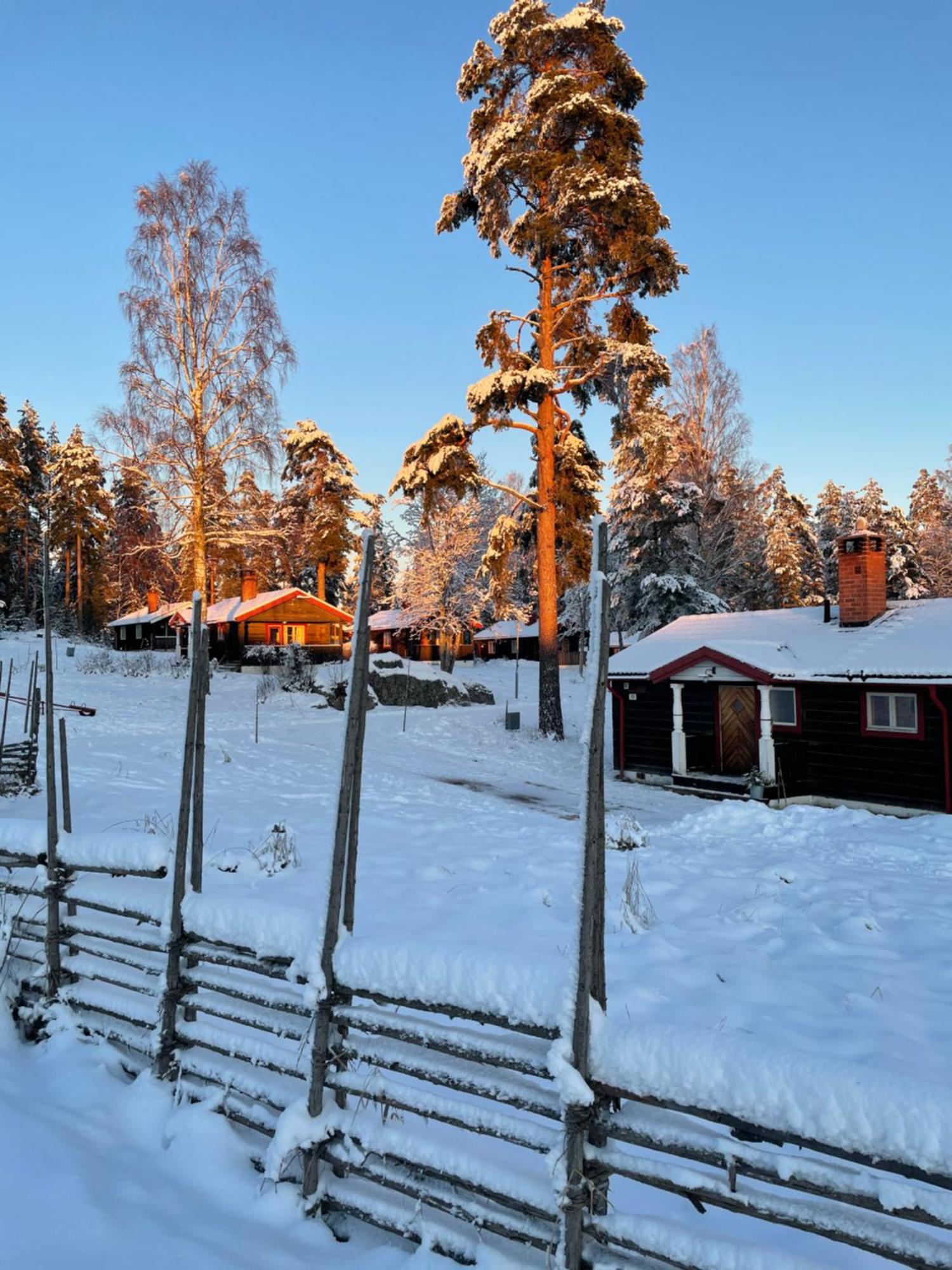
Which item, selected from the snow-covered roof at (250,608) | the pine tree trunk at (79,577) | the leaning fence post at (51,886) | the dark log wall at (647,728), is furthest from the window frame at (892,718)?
the pine tree trunk at (79,577)

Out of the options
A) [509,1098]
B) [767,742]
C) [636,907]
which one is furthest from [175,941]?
[767,742]

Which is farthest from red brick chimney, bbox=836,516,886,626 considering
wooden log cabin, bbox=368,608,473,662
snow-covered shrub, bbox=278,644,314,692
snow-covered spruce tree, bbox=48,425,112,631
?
snow-covered spruce tree, bbox=48,425,112,631

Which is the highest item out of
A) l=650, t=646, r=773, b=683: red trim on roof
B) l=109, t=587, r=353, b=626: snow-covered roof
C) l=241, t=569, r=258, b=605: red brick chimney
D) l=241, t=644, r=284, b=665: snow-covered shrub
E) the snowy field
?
l=241, t=569, r=258, b=605: red brick chimney

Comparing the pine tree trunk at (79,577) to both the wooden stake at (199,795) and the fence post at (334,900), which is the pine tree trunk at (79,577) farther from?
the fence post at (334,900)

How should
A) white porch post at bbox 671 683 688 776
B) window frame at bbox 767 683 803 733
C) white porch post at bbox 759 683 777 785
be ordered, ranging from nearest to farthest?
white porch post at bbox 759 683 777 785, window frame at bbox 767 683 803 733, white porch post at bbox 671 683 688 776

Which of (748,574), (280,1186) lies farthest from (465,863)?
(748,574)

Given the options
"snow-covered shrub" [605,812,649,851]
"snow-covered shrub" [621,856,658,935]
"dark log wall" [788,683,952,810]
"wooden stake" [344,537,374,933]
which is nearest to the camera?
"wooden stake" [344,537,374,933]

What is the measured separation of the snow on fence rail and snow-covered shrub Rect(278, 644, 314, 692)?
22.4m

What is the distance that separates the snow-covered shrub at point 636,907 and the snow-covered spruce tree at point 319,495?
35.4 metres

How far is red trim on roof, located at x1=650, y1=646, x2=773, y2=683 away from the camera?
15.0 meters

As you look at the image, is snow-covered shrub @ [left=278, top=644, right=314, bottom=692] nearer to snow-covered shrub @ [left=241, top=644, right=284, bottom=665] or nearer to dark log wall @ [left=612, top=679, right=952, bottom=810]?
snow-covered shrub @ [left=241, top=644, right=284, bottom=665]

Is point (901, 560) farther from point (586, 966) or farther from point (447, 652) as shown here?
point (586, 966)

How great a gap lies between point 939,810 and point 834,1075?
13078 mm

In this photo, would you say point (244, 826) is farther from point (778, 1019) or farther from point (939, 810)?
point (939, 810)
